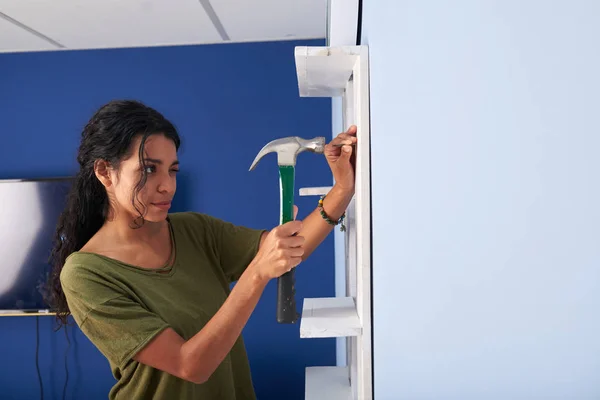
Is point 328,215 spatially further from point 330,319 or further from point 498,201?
point 498,201

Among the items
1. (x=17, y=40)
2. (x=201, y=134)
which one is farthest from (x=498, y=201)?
(x=17, y=40)

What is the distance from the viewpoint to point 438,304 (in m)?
0.39

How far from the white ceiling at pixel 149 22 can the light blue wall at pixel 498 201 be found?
1.66 meters

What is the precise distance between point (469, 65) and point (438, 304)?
185mm

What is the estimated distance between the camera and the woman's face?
102cm

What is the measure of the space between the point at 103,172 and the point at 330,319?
620mm

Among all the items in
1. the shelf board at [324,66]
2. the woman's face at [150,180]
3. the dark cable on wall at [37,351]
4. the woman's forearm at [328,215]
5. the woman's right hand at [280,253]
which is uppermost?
the shelf board at [324,66]

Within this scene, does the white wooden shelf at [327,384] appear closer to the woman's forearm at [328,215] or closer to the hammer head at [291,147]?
the woman's forearm at [328,215]

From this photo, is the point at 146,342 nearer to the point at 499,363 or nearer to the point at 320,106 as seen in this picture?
the point at 499,363

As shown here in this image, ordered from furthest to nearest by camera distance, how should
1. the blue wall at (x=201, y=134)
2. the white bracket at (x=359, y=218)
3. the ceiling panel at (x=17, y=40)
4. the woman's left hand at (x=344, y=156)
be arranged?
the blue wall at (x=201, y=134) < the ceiling panel at (x=17, y=40) < the woman's left hand at (x=344, y=156) < the white bracket at (x=359, y=218)

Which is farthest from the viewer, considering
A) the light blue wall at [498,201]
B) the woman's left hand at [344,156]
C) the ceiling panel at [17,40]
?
the ceiling panel at [17,40]

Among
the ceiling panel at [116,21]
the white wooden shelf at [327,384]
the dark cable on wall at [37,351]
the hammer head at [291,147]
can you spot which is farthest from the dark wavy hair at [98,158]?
the dark cable on wall at [37,351]

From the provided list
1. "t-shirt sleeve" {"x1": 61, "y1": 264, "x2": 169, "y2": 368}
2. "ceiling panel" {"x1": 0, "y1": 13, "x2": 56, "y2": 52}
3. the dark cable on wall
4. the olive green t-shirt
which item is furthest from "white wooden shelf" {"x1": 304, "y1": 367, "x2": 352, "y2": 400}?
"ceiling panel" {"x1": 0, "y1": 13, "x2": 56, "y2": 52}

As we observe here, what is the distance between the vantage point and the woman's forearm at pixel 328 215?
0.96 metres
